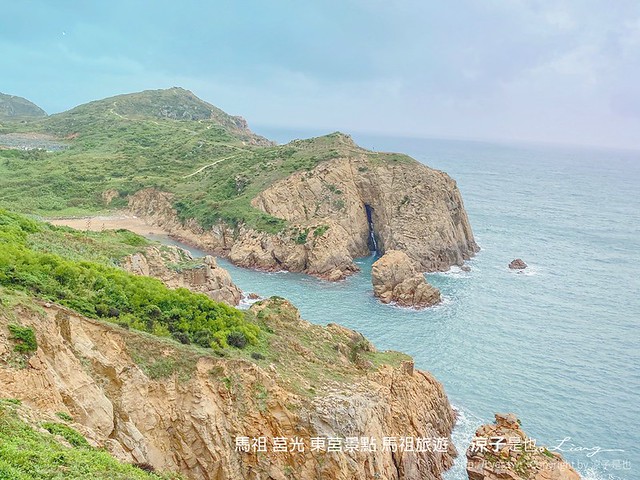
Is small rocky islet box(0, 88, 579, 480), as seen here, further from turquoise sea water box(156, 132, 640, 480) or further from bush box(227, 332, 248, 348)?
turquoise sea water box(156, 132, 640, 480)

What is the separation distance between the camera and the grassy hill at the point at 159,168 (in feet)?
249

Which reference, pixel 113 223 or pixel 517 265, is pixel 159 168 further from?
pixel 517 265

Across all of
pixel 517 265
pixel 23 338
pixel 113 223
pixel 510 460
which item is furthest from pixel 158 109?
pixel 510 460

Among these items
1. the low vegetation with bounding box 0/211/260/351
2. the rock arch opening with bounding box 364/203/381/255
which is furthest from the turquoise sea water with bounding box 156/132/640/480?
the low vegetation with bounding box 0/211/260/351

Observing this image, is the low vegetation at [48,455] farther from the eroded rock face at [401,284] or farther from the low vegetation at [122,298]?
the eroded rock face at [401,284]

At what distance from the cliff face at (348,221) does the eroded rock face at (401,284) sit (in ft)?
22.7

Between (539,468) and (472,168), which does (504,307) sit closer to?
(539,468)

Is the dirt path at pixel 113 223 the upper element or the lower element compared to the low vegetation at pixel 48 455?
lower

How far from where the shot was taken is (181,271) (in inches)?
1651

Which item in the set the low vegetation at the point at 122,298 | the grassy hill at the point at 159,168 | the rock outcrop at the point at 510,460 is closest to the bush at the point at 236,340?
the low vegetation at the point at 122,298

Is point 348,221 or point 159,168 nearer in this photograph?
point 348,221

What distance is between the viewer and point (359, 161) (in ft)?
252

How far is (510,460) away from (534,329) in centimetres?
2445
